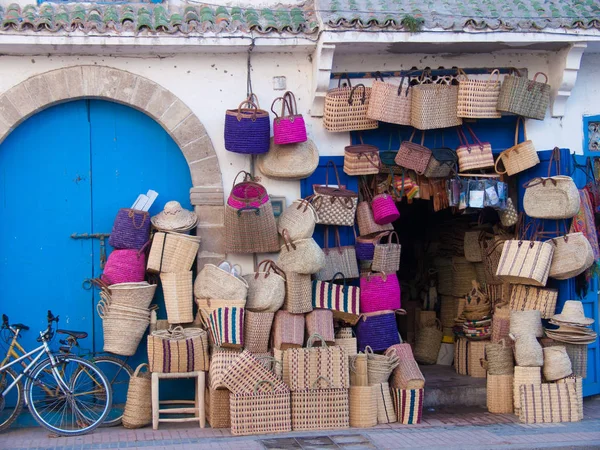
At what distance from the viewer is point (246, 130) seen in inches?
352

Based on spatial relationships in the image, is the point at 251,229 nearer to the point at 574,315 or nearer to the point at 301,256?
the point at 301,256

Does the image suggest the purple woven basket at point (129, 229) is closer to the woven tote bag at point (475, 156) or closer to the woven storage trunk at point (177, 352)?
the woven storage trunk at point (177, 352)

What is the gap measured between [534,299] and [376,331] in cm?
180

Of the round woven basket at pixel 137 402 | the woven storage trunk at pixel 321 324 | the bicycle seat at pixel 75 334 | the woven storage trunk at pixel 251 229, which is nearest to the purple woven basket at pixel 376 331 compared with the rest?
the woven storage trunk at pixel 321 324

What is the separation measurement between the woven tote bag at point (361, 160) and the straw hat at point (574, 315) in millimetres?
2468

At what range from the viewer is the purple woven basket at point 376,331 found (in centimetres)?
934

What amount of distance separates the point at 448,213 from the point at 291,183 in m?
3.66

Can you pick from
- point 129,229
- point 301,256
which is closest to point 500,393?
point 301,256

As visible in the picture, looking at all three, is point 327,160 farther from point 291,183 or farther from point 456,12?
point 456,12

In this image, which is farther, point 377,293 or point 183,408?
point 377,293

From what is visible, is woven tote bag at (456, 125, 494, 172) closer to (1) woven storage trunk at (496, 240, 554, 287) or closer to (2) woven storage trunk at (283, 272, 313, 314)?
(1) woven storage trunk at (496, 240, 554, 287)

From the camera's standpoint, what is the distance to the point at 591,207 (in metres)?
10.0

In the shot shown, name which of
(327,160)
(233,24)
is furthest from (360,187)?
(233,24)

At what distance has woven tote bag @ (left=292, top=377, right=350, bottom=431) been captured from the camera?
8.43 metres
